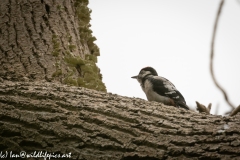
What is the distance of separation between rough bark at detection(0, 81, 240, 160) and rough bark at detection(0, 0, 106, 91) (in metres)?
0.61

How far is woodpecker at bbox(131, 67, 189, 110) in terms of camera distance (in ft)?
12.7

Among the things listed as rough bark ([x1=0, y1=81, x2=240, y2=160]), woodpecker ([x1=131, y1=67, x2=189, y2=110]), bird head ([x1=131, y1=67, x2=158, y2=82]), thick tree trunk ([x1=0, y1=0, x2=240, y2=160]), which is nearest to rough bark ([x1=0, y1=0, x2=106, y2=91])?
thick tree trunk ([x1=0, y1=0, x2=240, y2=160])

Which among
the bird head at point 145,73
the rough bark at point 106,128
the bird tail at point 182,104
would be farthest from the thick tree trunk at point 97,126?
the bird head at point 145,73

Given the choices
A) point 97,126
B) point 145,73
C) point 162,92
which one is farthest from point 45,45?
point 145,73

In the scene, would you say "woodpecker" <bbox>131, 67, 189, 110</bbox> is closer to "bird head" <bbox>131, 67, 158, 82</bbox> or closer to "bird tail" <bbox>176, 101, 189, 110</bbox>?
"bird tail" <bbox>176, 101, 189, 110</bbox>

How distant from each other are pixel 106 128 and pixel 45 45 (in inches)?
54.4

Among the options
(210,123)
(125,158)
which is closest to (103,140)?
(125,158)

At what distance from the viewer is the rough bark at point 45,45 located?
251 centimetres

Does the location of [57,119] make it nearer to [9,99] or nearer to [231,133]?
[9,99]

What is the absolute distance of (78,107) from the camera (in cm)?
180

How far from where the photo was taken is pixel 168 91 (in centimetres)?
398

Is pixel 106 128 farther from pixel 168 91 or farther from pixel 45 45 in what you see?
pixel 168 91

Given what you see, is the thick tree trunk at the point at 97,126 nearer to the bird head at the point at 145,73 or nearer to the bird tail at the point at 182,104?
the bird tail at the point at 182,104

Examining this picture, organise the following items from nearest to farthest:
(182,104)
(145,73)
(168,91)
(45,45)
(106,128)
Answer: (106,128) < (45,45) < (182,104) < (168,91) < (145,73)
